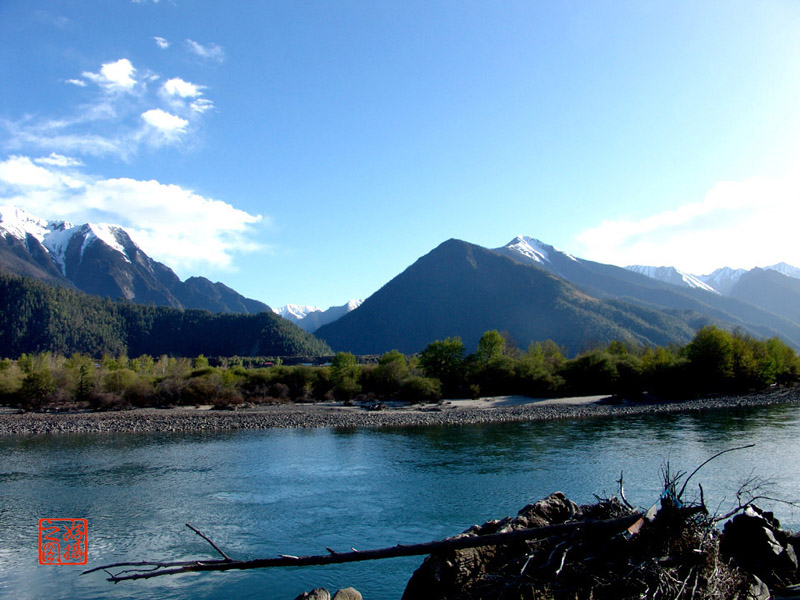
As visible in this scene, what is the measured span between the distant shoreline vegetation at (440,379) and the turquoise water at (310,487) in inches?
1109

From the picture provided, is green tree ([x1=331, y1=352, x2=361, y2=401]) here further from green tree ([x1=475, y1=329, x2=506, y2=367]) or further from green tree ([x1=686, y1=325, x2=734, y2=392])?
green tree ([x1=686, y1=325, x2=734, y2=392])

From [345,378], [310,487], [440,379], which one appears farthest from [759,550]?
[345,378]

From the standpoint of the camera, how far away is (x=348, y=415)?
5697 centimetres

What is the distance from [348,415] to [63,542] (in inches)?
1592

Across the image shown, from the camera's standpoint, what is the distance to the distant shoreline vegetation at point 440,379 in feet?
222

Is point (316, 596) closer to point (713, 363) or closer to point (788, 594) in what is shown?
point (788, 594)

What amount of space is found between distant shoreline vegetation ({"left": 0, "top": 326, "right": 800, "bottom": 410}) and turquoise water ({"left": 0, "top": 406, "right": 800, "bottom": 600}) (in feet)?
92.4

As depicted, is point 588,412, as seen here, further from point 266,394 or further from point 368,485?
point 266,394

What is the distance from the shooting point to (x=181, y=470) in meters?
28.2

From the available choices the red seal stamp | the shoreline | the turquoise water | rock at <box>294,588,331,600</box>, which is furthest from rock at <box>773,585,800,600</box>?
the shoreline

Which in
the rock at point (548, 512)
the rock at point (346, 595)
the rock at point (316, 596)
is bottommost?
the rock at point (346, 595)

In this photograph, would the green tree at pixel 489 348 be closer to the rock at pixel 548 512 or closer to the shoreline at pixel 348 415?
the shoreline at pixel 348 415

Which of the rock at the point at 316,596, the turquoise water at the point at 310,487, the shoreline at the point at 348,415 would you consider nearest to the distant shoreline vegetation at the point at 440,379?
the shoreline at the point at 348,415

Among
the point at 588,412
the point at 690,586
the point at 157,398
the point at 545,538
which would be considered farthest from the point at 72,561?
the point at 157,398
